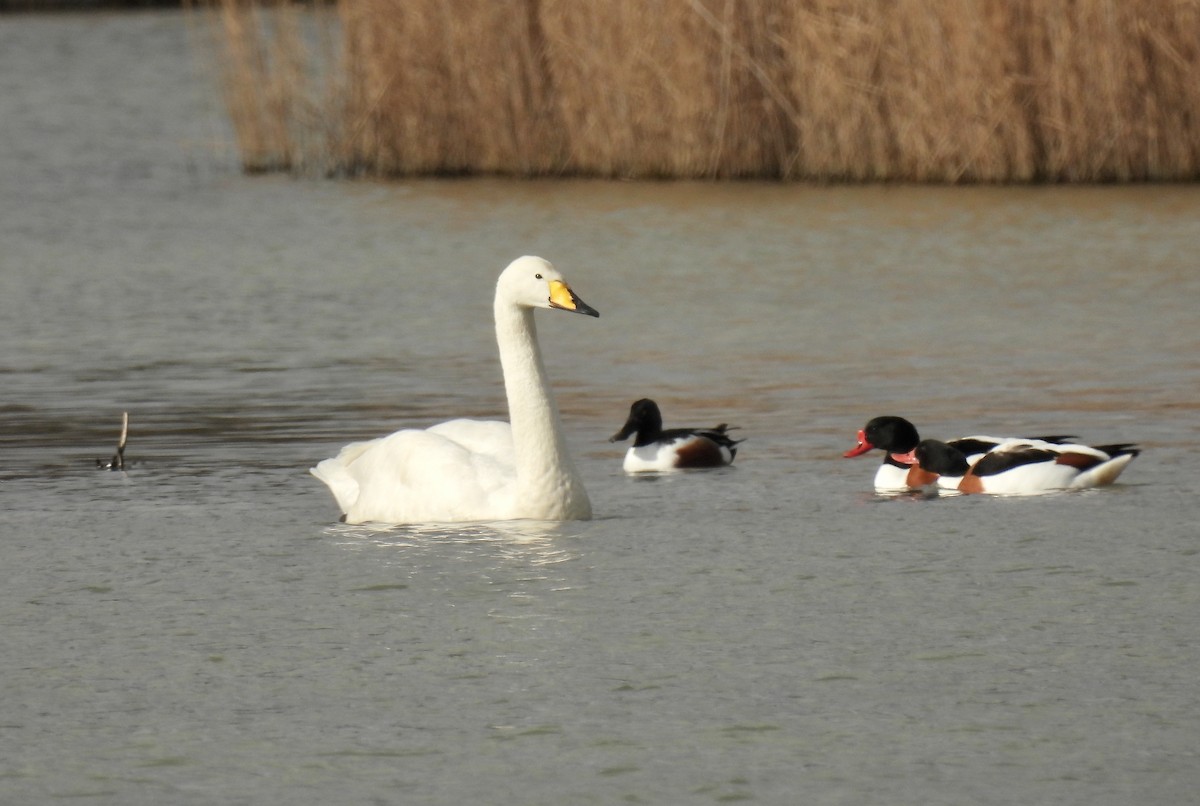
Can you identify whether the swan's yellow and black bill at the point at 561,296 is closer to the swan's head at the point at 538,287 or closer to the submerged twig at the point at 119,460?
the swan's head at the point at 538,287

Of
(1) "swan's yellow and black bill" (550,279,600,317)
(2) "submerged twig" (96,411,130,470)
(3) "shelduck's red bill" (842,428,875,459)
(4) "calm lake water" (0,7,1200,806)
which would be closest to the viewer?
(4) "calm lake water" (0,7,1200,806)

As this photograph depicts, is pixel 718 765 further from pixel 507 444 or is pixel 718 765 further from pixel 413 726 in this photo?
pixel 507 444

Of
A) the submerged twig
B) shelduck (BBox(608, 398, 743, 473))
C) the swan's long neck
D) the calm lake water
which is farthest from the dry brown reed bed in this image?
the swan's long neck

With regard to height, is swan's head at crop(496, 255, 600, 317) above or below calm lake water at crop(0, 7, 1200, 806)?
above

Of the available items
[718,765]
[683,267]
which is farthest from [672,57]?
[718,765]

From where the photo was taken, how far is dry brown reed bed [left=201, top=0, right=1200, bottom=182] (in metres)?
17.2

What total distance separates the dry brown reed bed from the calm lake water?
1.28m

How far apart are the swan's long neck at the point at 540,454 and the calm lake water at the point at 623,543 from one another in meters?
0.08

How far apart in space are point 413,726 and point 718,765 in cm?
73

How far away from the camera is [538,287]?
24.8 ft

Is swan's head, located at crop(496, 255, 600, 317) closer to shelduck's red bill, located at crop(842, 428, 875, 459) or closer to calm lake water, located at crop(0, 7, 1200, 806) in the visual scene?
calm lake water, located at crop(0, 7, 1200, 806)

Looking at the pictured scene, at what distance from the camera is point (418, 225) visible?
1730 centimetres

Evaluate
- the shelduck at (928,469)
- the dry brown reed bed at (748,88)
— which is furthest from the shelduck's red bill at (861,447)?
the dry brown reed bed at (748,88)

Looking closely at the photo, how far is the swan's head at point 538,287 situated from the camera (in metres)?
7.53
